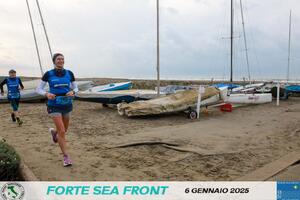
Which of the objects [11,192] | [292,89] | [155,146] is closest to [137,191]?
[11,192]

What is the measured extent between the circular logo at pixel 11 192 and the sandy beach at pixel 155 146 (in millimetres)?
834

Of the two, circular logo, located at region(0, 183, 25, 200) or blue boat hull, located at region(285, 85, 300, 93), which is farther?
blue boat hull, located at region(285, 85, 300, 93)

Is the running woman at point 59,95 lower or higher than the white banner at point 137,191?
higher

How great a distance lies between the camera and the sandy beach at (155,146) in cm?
518

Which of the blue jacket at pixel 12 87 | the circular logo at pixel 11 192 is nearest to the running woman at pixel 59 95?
the circular logo at pixel 11 192

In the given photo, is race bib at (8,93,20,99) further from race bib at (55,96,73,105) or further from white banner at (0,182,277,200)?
white banner at (0,182,277,200)

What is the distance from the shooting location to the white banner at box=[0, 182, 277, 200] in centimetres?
384

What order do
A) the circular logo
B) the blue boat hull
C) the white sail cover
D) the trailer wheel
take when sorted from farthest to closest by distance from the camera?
the blue boat hull < the trailer wheel < the white sail cover < the circular logo

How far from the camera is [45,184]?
418 cm

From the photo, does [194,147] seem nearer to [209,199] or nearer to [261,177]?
[261,177]

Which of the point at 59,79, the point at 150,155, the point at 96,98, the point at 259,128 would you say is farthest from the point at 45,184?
the point at 96,98

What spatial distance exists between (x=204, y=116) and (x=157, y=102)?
72.1 inches

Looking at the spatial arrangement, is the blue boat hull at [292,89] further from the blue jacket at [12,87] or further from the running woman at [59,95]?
the running woman at [59,95]

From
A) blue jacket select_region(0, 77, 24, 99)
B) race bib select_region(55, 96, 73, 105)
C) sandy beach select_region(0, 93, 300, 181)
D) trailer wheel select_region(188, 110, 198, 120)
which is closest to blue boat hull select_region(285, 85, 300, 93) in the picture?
sandy beach select_region(0, 93, 300, 181)
